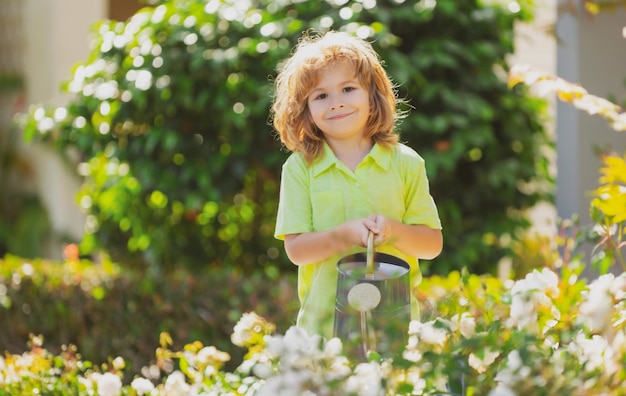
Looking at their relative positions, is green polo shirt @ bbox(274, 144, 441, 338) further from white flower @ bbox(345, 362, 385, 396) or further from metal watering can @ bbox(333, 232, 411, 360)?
white flower @ bbox(345, 362, 385, 396)

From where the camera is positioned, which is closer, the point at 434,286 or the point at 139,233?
the point at 434,286

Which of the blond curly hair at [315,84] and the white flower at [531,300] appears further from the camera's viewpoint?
the blond curly hair at [315,84]

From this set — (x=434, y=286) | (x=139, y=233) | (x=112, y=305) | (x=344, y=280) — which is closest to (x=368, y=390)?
(x=344, y=280)

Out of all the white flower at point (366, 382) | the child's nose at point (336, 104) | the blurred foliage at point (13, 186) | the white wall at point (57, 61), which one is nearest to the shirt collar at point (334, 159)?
the child's nose at point (336, 104)

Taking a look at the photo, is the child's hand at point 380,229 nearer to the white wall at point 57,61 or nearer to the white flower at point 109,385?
the white flower at point 109,385

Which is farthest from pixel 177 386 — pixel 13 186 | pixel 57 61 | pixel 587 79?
pixel 13 186

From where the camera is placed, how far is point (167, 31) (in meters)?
5.02

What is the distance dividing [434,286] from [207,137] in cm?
148

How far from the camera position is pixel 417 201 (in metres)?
2.62

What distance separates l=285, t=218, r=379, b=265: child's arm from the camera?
2371 millimetres

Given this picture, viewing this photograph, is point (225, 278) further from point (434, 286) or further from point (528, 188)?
point (528, 188)

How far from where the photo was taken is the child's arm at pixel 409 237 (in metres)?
2.37

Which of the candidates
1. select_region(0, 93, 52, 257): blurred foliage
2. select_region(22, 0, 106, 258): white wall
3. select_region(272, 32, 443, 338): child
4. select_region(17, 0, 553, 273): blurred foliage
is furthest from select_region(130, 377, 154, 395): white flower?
select_region(0, 93, 52, 257): blurred foliage

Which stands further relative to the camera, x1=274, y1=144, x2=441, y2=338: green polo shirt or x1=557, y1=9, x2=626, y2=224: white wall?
x1=557, y1=9, x2=626, y2=224: white wall
